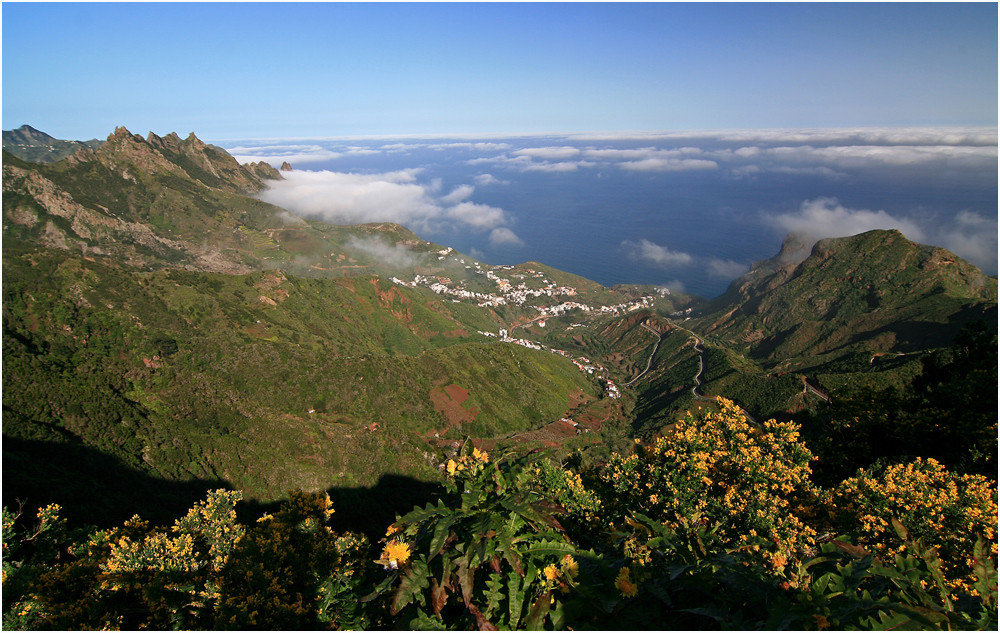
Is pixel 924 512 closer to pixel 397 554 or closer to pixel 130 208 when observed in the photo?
pixel 397 554

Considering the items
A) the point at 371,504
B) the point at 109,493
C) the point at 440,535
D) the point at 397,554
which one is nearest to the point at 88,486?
the point at 109,493

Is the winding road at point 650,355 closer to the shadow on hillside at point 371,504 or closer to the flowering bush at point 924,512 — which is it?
the shadow on hillside at point 371,504

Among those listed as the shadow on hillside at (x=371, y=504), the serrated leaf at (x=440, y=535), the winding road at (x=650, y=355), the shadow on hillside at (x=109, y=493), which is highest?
the serrated leaf at (x=440, y=535)

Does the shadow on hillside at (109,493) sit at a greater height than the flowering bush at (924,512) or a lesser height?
lesser

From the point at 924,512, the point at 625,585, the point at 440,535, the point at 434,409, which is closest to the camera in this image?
the point at 625,585

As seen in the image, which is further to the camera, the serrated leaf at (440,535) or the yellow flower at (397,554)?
the yellow flower at (397,554)

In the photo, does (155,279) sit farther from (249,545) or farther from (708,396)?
(708,396)

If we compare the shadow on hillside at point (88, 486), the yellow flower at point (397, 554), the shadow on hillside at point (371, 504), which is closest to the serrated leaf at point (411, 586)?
the yellow flower at point (397, 554)

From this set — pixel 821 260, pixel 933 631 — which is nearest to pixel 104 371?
pixel 933 631
